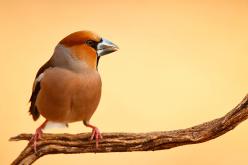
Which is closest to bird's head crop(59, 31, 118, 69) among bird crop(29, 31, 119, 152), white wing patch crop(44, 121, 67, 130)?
bird crop(29, 31, 119, 152)

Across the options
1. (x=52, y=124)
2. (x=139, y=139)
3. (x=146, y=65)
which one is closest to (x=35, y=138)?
(x=52, y=124)

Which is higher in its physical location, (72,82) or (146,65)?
(146,65)

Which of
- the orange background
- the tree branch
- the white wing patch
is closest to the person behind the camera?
the tree branch

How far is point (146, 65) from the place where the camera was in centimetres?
143

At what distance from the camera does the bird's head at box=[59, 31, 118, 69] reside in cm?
117

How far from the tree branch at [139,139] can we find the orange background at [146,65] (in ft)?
0.50

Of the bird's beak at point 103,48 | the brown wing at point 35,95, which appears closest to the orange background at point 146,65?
the brown wing at point 35,95

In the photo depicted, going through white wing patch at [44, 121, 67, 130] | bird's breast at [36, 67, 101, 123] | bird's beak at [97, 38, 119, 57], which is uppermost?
bird's beak at [97, 38, 119, 57]

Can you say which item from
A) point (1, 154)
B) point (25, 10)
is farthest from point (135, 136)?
point (25, 10)

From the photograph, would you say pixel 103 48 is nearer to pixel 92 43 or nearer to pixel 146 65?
pixel 92 43

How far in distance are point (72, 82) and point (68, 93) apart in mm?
27

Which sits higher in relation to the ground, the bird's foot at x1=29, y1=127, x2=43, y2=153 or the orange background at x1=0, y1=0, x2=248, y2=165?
the orange background at x1=0, y1=0, x2=248, y2=165

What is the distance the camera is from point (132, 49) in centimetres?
144

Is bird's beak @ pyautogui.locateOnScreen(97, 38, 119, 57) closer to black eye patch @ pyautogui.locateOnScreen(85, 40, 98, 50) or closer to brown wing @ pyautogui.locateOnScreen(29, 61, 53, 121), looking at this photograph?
black eye patch @ pyautogui.locateOnScreen(85, 40, 98, 50)
